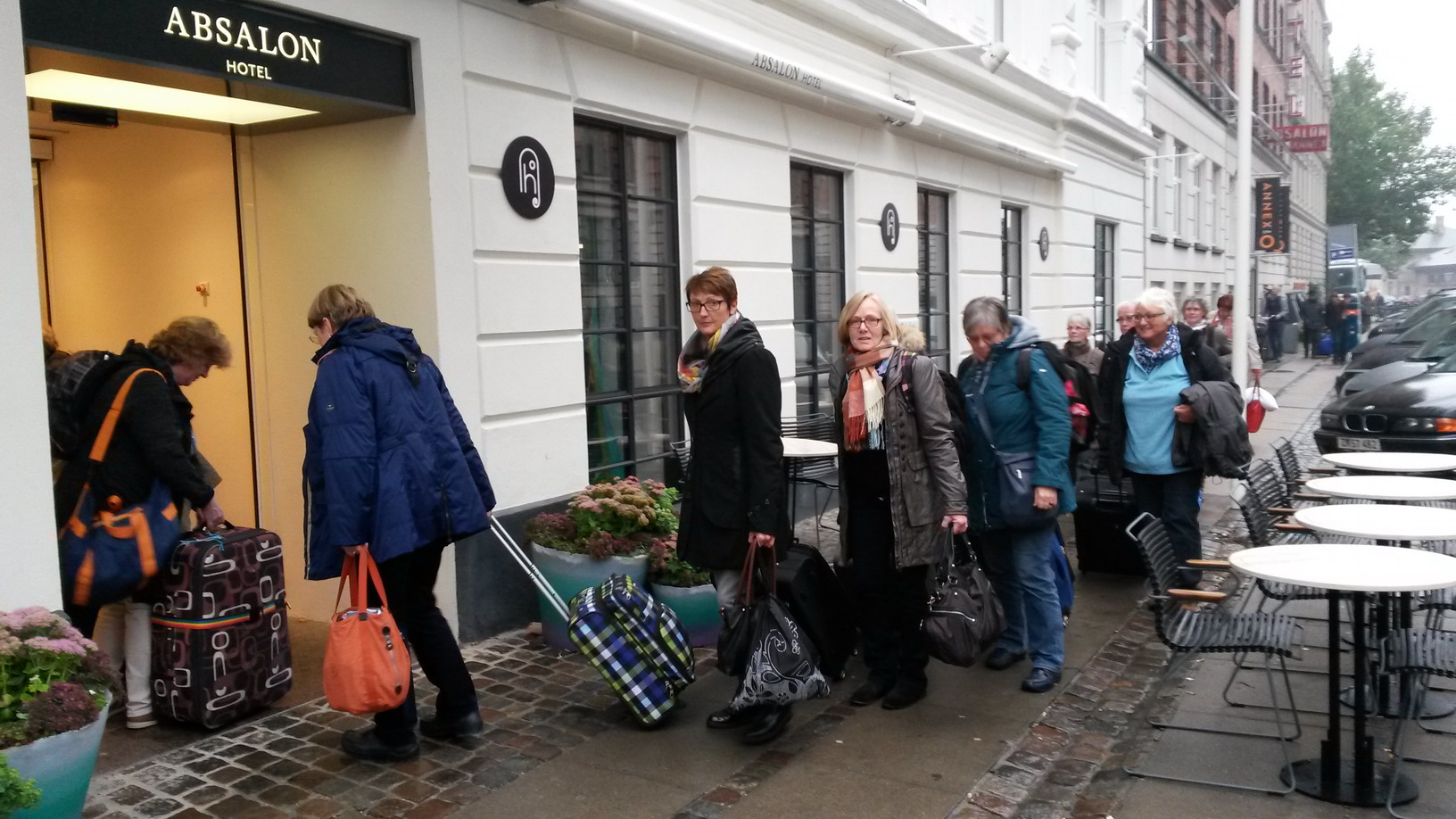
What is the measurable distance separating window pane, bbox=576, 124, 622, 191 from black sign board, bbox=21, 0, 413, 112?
1.45 metres

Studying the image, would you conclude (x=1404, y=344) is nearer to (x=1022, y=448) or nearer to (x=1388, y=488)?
(x=1388, y=488)

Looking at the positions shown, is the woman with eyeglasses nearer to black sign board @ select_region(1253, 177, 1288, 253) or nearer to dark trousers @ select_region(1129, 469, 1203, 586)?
dark trousers @ select_region(1129, 469, 1203, 586)

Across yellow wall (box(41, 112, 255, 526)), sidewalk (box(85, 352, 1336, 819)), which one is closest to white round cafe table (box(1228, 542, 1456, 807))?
sidewalk (box(85, 352, 1336, 819))

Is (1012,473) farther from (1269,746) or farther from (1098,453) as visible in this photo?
(1098,453)

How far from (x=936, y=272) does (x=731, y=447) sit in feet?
26.8

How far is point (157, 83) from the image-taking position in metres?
5.41

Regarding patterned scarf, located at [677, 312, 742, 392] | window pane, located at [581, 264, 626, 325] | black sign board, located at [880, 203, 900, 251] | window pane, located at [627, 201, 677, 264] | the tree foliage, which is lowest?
patterned scarf, located at [677, 312, 742, 392]

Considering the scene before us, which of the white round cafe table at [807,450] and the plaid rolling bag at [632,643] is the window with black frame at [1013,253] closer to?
the white round cafe table at [807,450]

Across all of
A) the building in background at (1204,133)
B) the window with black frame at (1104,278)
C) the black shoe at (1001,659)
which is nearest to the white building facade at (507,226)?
the black shoe at (1001,659)

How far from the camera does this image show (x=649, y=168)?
7.79 meters

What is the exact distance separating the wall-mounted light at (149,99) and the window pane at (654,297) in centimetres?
243

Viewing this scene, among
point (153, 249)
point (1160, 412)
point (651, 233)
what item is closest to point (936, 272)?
point (651, 233)

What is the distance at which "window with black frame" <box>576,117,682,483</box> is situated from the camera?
7.27m

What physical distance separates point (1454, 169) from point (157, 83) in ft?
228
